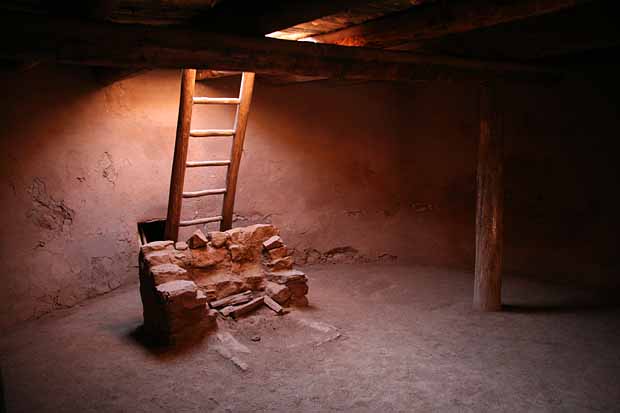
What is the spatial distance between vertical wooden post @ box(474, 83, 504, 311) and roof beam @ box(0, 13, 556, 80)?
641mm

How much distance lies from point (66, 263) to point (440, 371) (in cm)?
360

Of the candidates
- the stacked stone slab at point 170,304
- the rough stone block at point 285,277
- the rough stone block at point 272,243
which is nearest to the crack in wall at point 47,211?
the stacked stone slab at point 170,304

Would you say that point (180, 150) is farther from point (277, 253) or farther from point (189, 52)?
point (189, 52)

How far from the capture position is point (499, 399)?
3473 mm

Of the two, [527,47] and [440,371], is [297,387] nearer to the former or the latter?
[440,371]

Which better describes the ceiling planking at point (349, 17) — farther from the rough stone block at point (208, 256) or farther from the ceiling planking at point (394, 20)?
the rough stone block at point (208, 256)

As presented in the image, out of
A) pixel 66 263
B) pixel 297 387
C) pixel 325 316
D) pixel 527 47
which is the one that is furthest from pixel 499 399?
pixel 66 263

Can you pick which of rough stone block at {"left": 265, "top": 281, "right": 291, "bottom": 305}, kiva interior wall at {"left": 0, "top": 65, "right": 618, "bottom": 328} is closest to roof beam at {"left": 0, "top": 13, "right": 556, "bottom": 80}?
rough stone block at {"left": 265, "top": 281, "right": 291, "bottom": 305}

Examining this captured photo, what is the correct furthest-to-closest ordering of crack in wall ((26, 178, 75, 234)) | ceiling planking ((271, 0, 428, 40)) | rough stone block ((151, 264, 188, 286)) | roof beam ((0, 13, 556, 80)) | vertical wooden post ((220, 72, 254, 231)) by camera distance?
vertical wooden post ((220, 72, 254, 231)), crack in wall ((26, 178, 75, 234)), rough stone block ((151, 264, 188, 286)), ceiling planking ((271, 0, 428, 40)), roof beam ((0, 13, 556, 80))

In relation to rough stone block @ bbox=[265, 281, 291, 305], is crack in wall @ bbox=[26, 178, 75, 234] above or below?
above

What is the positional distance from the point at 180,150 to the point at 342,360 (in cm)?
235

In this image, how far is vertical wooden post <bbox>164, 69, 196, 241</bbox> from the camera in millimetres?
4969

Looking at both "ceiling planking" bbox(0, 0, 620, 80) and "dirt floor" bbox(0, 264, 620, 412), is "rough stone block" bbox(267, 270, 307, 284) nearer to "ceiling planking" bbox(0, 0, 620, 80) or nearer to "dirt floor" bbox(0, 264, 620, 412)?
"dirt floor" bbox(0, 264, 620, 412)

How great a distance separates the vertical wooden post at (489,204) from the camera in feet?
16.1
